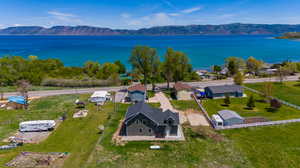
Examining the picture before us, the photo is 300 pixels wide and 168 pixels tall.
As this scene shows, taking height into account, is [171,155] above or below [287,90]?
below

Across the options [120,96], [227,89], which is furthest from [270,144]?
[120,96]

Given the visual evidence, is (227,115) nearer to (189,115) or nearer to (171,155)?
(189,115)

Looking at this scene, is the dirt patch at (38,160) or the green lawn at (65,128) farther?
the green lawn at (65,128)

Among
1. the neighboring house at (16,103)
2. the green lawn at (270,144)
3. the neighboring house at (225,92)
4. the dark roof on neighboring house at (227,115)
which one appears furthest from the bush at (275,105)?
the neighboring house at (16,103)

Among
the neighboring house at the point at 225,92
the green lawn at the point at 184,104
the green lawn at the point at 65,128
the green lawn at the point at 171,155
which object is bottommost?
the green lawn at the point at 171,155

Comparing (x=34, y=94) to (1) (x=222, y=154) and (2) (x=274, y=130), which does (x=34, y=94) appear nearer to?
(1) (x=222, y=154)

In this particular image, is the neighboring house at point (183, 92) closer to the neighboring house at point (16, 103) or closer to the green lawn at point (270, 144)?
the green lawn at point (270, 144)
